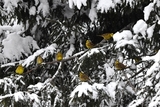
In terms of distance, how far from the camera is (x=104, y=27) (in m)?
4.14

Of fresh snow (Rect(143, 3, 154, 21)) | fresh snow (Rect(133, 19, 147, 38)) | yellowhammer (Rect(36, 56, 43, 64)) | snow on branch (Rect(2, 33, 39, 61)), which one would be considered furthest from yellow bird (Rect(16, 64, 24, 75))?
fresh snow (Rect(143, 3, 154, 21))

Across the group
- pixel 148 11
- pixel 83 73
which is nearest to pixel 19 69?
pixel 83 73

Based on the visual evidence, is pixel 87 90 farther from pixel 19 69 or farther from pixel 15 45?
pixel 15 45

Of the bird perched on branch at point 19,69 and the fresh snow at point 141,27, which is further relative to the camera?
the bird perched on branch at point 19,69

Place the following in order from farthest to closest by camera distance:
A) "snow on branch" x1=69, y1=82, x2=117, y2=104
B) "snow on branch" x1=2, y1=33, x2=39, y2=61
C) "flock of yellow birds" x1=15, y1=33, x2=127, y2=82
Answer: "snow on branch" x1=2, y1=33, x2=39, y2=61 < "flock of yellow birds" x1=15, y1=33, x2=127, y2=82 < "snow on branch" x1=69, y1=82, x2=117, y2=104

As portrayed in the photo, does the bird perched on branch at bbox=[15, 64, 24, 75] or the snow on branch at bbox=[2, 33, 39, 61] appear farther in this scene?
the snow on branch at bbox=[2, 33, 39, 61]

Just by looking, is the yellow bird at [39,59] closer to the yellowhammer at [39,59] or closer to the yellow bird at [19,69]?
the yellowhammer at [39,59]

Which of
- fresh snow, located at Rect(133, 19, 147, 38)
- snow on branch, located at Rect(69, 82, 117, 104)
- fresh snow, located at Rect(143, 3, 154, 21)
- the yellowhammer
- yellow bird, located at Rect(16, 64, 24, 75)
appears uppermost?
the yellowhammer

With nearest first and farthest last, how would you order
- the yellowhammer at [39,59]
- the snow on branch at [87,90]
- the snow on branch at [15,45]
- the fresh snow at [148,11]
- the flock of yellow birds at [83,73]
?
the fresh snow at [148,11], the snow on branch at [87,90], the flock of yellow birds at [83,73], the yellowhammer at [39,59], the snow on branch at [15,45]

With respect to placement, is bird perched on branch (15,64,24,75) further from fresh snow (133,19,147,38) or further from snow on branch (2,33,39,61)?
fresh snow (133,19,147,38)

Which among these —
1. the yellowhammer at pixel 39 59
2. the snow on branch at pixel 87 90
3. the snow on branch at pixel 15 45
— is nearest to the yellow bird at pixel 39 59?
the yellowhammer at pixel 39 59

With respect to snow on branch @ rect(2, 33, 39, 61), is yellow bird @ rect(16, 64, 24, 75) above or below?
below

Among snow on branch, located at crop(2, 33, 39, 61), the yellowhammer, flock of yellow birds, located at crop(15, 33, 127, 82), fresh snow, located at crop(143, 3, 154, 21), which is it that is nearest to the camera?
fresh snow, located at crop(143, 3, 154, 21)

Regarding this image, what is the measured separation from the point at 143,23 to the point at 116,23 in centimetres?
121
